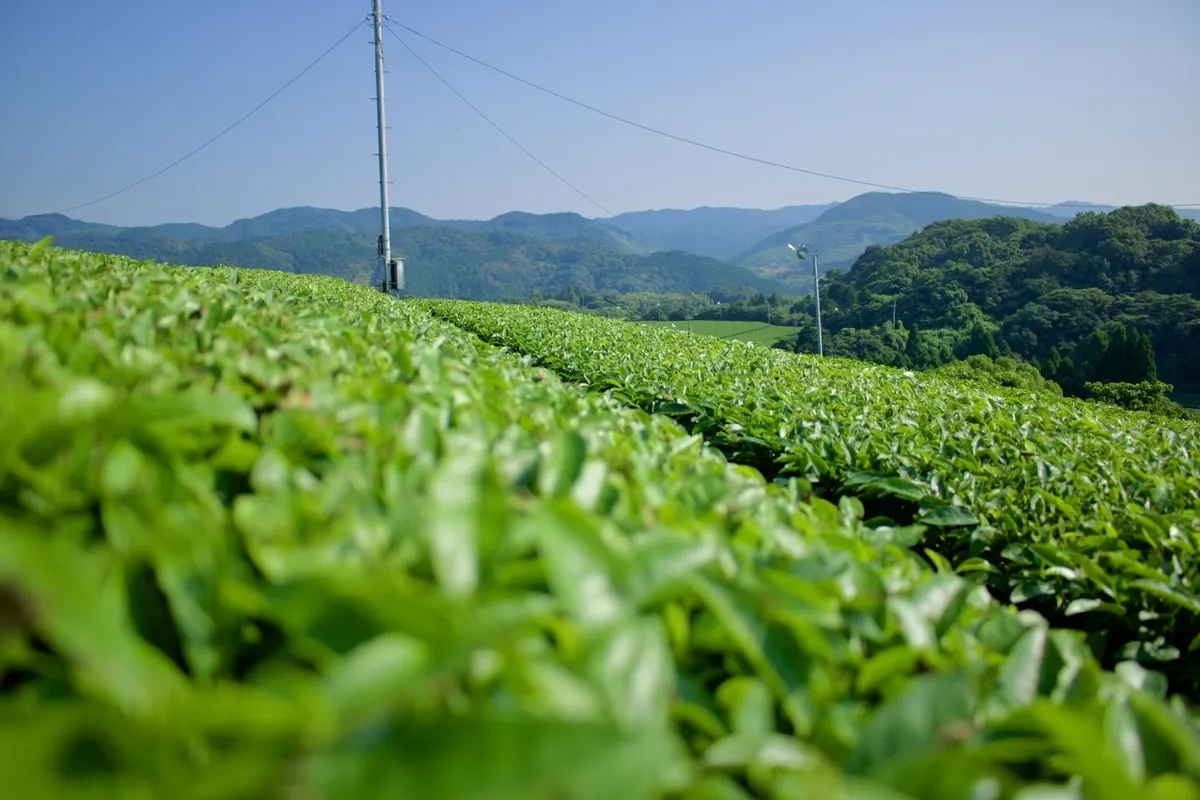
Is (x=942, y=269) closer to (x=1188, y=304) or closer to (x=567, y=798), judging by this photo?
(x=1188, y=304)

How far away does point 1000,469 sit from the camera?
13.5 ft

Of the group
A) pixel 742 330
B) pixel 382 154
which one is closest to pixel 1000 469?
pixel 382 154

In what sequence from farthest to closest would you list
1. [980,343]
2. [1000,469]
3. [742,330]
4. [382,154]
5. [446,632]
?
[742,330] < [980,343] < [382,154] < [1000,469] < [446,632]

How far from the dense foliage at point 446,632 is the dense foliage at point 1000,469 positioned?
1181 mm

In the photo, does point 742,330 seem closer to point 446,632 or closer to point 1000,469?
point 1000,469

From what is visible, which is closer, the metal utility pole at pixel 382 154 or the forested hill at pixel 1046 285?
the metal utility pole at pixel 382 154

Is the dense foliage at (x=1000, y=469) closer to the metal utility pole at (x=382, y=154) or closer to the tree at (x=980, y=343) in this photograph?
the metal utility pole at (x=382, y=154)

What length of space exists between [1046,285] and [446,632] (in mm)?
80762

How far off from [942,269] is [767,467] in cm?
8346

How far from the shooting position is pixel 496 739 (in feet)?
1.79

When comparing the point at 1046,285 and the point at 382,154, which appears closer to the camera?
the point at 382,154

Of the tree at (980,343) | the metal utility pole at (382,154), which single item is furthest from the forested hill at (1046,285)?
the metal utility pole at (382,154)

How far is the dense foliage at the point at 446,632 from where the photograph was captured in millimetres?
564

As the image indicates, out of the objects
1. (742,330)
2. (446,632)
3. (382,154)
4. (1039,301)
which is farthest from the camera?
(742,330)
